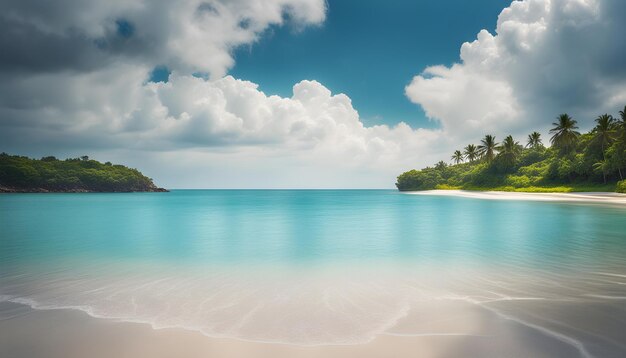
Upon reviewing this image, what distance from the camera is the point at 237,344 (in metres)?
4.92

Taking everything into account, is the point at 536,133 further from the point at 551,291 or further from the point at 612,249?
the point at 551,291

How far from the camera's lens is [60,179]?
149375 mm

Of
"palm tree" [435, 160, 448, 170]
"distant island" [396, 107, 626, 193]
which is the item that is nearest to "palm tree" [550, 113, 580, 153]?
"distant island" [396, 107, 626, 193]

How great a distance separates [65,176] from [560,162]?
7858 inches

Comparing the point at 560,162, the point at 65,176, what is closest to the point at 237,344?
the point at 560,162

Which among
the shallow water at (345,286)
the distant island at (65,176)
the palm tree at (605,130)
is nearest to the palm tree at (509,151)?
the palm tree at (605,130)

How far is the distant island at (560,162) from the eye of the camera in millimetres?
52537

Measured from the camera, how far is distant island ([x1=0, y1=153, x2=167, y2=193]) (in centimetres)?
13638

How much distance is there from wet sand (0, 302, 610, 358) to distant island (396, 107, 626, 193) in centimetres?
A: 6294

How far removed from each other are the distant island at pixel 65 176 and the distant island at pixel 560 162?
566 ft

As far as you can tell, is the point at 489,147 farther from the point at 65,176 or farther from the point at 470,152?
the point at 65,176

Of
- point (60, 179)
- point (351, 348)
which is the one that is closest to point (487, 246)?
point (351, 348)

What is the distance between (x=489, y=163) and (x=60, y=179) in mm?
188542

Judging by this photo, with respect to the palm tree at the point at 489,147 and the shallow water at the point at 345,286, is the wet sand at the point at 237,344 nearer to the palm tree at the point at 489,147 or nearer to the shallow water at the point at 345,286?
the shallow water at the point at 345,286
